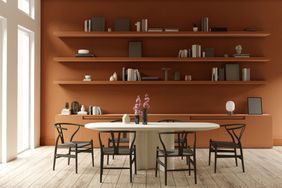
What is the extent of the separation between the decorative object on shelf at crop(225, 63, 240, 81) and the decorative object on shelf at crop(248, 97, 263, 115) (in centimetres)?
59

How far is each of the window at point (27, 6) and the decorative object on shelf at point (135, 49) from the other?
2.23 meters

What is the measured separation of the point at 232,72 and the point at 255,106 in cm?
91

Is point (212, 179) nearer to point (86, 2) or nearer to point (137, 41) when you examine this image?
point (137, 41)

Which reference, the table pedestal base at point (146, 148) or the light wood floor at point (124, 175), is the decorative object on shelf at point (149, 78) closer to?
the light wood floor at point (124, 175)

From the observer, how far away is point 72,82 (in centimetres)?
916

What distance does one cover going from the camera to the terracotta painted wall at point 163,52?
9.38 m

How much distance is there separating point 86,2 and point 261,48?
4.10m

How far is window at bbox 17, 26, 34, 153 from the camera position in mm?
8367

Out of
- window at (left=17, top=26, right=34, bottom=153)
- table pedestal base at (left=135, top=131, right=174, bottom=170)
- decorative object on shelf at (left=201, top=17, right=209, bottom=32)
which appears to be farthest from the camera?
decorative object on shelf at (left=201, top=17, right=209, bottom=32)

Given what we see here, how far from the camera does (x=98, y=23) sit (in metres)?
9.21

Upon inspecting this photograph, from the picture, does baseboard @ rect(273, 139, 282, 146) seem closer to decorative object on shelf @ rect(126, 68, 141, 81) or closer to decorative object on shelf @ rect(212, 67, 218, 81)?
decorative object on shelf @ rect(212, 67, 218, 81)

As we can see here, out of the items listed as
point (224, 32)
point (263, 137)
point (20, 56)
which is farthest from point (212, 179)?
point (20, 56)

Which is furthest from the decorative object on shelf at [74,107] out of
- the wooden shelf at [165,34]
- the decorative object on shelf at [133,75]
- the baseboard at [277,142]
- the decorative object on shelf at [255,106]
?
the baseboard at [277,142]

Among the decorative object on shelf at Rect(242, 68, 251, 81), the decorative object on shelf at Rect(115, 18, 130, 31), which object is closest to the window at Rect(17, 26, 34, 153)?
the decorative object on shelf at Rect(115, 18, 130, 31)
